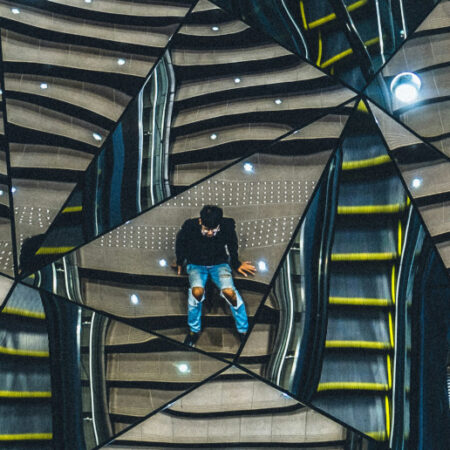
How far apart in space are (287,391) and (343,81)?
14.6ft

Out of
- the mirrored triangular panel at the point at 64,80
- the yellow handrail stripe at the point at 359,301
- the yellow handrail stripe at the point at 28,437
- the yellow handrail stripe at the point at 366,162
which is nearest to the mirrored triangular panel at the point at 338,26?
the mirrored triangular panel at the point at 64,80

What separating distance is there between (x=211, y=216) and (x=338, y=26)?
3.59 m

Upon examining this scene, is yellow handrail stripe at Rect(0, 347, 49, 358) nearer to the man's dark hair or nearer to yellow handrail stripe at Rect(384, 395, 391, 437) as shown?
the man's dark hair

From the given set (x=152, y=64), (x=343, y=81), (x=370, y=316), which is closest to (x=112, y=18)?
(x=152, y=64)

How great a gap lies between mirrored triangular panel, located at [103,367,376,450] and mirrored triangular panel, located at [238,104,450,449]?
8.3 inches

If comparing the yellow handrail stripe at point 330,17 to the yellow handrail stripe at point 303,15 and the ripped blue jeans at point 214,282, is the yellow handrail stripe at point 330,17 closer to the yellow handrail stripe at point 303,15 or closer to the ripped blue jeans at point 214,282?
the yellow handrail stripe at point 303,15

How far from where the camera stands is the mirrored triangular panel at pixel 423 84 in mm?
11812

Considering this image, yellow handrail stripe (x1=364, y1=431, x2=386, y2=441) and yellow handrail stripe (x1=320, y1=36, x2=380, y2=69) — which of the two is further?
yellow handrail stripe (x1=320, y1=36, x2=380, y2=69)

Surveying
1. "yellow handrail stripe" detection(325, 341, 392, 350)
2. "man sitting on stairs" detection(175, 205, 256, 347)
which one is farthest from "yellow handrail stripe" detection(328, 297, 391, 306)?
"man sitting on stairs" detection(175, 205, 256, 347)

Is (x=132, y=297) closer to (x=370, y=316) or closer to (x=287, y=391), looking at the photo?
(x=287, y=391)

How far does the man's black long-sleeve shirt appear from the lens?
11156 millimetres

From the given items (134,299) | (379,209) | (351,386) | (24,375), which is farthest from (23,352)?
(379,209)

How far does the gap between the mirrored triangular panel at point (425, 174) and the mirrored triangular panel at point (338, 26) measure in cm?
89

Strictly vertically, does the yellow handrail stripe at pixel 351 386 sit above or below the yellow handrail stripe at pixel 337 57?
below
